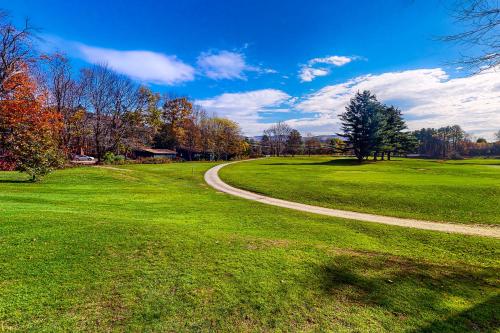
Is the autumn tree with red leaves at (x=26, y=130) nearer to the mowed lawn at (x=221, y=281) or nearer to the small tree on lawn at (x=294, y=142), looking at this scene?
the mowed lawn at (x=221, y=281)

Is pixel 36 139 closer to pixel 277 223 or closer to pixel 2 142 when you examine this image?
pixel 2 142

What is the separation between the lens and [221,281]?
4.73 m

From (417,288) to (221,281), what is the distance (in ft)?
12.1

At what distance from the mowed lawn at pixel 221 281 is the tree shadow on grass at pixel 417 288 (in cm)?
2

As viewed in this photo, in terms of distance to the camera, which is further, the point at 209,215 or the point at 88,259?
the point at 209,215

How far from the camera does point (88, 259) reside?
205 inches

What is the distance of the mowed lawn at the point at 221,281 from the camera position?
3.71 metres

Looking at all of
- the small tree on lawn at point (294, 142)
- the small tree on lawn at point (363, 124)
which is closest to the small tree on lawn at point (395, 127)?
the small tree on lawn at point (363, 124)

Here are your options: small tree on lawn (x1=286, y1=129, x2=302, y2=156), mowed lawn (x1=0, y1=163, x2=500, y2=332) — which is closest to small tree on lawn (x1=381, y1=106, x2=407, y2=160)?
small tree on lawn (x1=286, y1=129, x2=302, y2=156)

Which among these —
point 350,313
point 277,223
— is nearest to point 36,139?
point 277,223

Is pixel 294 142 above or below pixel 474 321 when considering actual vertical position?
above

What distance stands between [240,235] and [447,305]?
197 inches

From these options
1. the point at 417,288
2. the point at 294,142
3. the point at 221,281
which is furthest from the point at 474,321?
the point at 294,142

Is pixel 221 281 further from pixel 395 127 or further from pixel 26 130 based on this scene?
pixel 395 127
